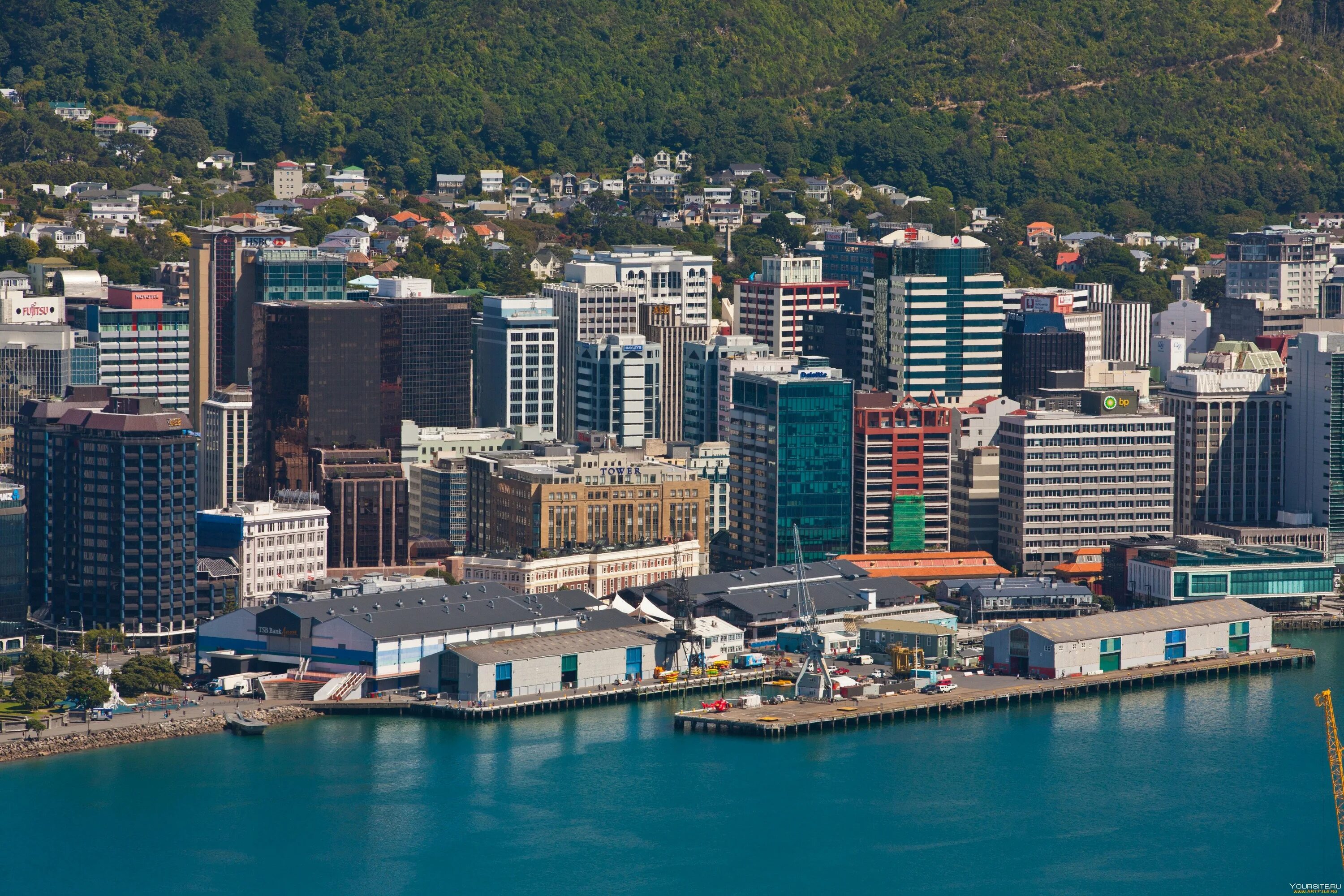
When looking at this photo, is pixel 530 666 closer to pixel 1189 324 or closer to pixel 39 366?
pixel 39 366

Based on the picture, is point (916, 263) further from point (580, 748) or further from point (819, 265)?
point (580, 748)

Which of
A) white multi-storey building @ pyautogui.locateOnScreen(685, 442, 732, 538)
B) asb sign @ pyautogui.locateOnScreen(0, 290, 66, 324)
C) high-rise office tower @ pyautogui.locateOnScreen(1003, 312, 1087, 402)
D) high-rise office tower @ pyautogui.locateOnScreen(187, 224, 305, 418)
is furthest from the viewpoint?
asb sign @ pyautogui.locateOnScreen(0, 290, 66, 324)

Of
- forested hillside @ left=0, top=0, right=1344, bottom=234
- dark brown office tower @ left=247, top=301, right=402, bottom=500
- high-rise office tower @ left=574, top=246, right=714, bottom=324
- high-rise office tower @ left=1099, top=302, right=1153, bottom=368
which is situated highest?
forested hillside @ left=0, top=0, right=1344, bottom=234

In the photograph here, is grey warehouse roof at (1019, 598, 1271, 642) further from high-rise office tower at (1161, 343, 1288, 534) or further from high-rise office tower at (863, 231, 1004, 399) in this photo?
high-rise office tower at (863, 231, 1004, 399)

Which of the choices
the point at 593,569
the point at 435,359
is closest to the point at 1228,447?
the point at 593,569

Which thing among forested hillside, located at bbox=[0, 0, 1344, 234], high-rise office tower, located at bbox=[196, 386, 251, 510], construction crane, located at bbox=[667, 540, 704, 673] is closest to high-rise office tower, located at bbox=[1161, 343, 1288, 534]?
construction crane, located at bbox=[667, 540, 704, 673]

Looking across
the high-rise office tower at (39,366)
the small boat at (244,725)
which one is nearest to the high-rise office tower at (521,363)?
the high-rise office tower at (39,366)

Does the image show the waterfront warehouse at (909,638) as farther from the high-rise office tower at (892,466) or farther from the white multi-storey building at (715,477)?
the white multi-storey building at (715,477)
